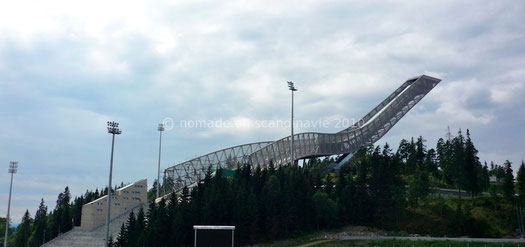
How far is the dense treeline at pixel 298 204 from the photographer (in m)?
58.5

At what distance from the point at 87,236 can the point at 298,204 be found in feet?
114

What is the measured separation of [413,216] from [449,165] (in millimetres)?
17489

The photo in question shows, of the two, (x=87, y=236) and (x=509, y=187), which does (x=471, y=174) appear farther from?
(x=87, y=236)

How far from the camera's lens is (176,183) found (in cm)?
9481

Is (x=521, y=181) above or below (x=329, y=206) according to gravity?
above

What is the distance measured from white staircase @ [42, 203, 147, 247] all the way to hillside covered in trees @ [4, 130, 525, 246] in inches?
244

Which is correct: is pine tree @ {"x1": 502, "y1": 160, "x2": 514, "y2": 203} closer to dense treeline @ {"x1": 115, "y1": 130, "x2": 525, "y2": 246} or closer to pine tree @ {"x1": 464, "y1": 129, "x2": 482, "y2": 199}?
dense treeline @ {"x1": 115, "y1": 130, "x2": 525, "y2": 246}

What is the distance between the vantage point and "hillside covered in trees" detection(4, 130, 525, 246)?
2314 inches

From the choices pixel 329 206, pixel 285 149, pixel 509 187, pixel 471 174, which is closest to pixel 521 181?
pixel 509 187

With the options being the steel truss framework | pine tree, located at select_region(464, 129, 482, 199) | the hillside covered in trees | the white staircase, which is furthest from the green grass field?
the steel truss framework

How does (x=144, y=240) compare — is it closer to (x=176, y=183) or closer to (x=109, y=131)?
(x=109, y=131)

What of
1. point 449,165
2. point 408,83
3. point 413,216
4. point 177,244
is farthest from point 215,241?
point 408,83

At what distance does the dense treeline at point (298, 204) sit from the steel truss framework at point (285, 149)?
21.6 metres

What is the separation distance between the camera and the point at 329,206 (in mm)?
62625
